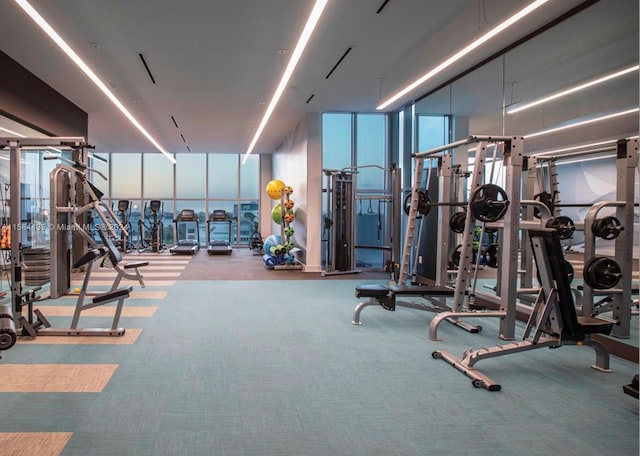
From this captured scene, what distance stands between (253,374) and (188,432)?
0.80m

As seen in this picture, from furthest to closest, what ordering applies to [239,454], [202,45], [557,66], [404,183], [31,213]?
[404,183]
[31,213]
[202,45]
[557,66]
[239,454]

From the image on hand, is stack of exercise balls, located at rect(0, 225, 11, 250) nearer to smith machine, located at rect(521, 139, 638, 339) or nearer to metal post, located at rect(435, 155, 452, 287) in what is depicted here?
metal post, located at rect(435, 155, 452, 287)

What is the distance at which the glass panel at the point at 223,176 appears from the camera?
13469 mm

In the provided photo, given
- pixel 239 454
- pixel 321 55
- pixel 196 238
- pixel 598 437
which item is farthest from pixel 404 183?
pixel 196 238

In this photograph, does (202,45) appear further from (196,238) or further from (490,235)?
(196,238)

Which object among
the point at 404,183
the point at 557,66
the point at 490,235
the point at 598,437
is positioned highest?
the point at 557,66

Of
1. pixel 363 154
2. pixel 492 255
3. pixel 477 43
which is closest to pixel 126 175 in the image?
pixel 363 154

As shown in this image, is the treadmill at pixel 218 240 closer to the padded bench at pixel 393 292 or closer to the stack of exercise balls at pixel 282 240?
the stack of exercise balls at pixel 282 240

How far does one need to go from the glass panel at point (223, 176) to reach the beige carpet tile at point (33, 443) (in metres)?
11.7

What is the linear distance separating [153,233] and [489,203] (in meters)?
10.3

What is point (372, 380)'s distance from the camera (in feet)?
9.23

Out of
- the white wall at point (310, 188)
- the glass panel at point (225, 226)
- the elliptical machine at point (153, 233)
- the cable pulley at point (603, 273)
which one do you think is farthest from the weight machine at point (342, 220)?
the glass panel at point (225, 226)

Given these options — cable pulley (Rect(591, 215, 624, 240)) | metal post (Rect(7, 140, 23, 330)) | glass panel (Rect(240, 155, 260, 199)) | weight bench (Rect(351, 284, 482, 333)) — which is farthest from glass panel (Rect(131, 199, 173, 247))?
cable pulley (Rect(591, 215, 624, 240))

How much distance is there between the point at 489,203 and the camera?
3.36 metres
